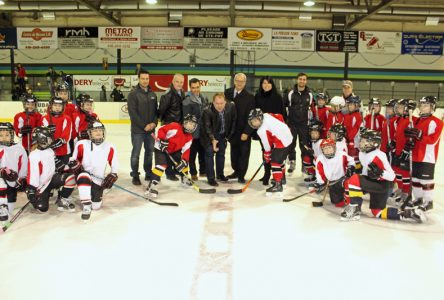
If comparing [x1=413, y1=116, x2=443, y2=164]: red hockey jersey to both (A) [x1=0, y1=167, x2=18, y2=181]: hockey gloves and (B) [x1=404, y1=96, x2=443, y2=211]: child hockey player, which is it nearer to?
(B) [x1=404, y1=96, x2=443, y2=211]: child hockey player

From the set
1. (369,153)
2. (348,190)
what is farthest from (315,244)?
(369,153)

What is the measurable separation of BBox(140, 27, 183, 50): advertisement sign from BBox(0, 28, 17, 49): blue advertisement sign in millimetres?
4156

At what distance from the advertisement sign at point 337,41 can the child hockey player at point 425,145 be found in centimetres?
1034

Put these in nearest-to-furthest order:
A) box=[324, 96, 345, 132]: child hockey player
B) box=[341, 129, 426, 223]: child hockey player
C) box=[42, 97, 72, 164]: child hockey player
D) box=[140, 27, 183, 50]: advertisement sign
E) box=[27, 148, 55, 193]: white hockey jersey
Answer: box=[27, 148, 55, 193]: white hockey jersey → box=[341, 129, 426, 223]: child hockey player → box=[42, 97, 72, 164]: child hockey player → box=[324, 96, 345, 132]: child hockey player → box=[140, 27, 183, 50]: advertisement sign

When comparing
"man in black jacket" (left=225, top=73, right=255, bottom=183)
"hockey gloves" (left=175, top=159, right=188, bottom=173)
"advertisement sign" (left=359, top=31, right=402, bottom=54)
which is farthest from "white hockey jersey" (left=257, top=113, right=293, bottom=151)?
"advertisement sign" (left=359, top=31, right=402, bottom=54)

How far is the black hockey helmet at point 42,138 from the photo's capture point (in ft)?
11.3

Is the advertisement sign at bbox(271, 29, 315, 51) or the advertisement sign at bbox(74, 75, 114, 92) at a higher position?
the advertisement sign at bbox(271, 29, 315, 51)

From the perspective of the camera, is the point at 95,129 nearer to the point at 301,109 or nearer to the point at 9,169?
the point at 9,169

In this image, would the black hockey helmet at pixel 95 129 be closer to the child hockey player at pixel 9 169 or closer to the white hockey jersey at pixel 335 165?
Result: the child hockey player at pixel 9 169

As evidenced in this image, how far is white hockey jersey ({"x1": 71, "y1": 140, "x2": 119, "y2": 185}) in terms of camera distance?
12.2ft

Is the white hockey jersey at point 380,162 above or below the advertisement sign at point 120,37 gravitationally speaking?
below

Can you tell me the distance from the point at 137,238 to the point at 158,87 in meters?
9.38

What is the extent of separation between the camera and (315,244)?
2994 millimetres

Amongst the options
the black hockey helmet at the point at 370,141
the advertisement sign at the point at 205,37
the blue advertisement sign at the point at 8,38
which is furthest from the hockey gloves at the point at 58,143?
the blue advertisement sign at the point at 8,38
